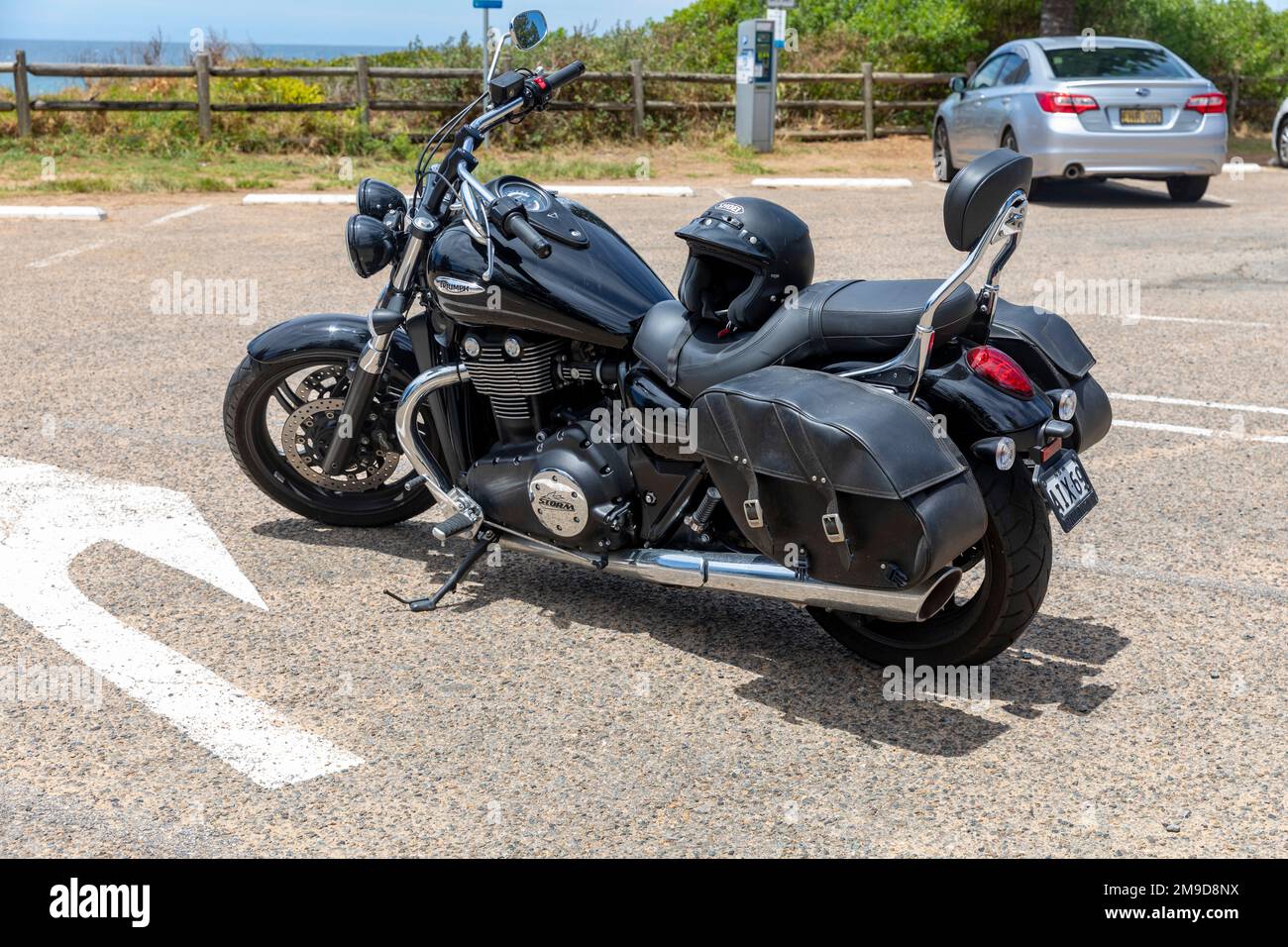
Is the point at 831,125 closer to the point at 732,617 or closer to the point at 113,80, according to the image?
the point at 113,80

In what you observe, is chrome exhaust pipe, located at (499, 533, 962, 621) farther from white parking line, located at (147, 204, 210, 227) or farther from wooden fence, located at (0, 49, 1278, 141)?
wooden fence, located at (0, 49, 1278, 141)

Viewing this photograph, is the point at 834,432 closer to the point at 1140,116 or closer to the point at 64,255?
the point at 64,255

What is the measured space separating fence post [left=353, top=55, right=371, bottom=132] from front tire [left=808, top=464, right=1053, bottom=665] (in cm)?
1635

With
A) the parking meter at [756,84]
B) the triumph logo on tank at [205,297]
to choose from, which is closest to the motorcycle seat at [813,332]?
the triumph logo on tank at [205,297]

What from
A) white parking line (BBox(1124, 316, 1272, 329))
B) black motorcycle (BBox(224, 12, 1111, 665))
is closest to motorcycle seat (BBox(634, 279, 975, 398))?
black motorcycle (BBox(224, 12, 1111, 665))

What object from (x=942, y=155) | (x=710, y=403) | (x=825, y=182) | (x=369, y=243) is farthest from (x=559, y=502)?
(x=942, y=155)

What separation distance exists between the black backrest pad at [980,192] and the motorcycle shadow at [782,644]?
1277mm

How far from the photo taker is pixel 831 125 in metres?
22.1

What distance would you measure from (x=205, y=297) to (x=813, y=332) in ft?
22.1

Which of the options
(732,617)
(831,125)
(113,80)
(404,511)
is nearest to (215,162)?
(113,80)

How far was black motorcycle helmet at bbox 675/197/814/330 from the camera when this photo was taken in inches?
151

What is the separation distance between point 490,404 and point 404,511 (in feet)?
2.78

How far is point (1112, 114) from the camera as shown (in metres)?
13.5

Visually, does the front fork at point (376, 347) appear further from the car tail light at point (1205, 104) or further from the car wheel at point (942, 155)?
the car wheel at point (942, 155)
